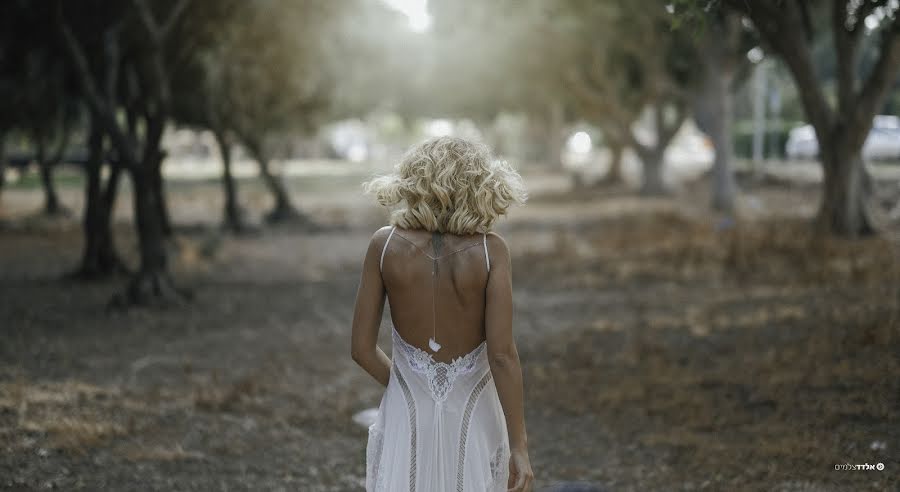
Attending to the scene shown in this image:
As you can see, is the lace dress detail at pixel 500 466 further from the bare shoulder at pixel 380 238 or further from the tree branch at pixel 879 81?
the tree branch at pixel 879 81

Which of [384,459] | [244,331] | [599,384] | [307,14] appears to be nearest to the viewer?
[384,459]

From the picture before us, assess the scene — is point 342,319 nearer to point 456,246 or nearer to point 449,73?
point 456,246

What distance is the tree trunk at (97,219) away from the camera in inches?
526

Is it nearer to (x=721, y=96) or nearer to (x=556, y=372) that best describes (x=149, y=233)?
→ (x=556, y=372)

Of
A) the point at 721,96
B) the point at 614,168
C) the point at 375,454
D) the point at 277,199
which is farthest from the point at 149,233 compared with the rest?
the point at 614,168

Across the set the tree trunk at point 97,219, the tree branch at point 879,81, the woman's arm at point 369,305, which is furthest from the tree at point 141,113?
the tree branch at point 879,81

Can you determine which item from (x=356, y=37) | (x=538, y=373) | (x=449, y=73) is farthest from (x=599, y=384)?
(x=449, y=73)

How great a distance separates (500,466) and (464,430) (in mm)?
206

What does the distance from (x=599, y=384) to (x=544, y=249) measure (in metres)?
9.45

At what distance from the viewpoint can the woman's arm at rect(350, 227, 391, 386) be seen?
120 inches

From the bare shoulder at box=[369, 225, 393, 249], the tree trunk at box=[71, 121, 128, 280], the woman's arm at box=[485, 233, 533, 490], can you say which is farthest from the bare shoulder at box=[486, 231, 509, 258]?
the tree trunk at box=[71, 121, 128, 280]

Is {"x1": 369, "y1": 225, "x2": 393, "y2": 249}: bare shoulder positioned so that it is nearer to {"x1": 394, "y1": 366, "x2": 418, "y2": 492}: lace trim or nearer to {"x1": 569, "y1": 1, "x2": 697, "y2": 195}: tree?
{"x1": 394, "y1": 366, "x2": 418, "y2": 492}: lace trim

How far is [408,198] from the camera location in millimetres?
2984

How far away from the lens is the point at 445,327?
3.09m
